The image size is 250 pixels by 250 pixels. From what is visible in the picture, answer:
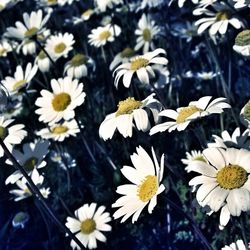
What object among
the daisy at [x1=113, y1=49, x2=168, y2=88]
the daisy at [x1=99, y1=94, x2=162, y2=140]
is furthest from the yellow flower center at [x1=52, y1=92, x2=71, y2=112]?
the daisy at [x1=99, y1=94, x2=162, y2=140]

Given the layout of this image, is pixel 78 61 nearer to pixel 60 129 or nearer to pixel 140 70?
pixel 60 129

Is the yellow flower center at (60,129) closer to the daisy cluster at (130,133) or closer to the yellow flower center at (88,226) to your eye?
the daisy cluster at (130,133)

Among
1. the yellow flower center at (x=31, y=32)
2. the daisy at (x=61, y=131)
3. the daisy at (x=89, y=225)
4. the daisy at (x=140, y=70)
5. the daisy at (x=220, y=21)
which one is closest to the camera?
the daisy at (x=140, y=70)

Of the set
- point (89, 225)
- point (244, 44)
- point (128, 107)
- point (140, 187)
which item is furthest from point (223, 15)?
point (140, 187)

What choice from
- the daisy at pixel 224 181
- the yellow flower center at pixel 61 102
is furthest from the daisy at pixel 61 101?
the daisy at pixel 224 181

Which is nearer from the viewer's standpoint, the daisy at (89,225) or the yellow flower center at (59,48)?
the daisy at (89,225)

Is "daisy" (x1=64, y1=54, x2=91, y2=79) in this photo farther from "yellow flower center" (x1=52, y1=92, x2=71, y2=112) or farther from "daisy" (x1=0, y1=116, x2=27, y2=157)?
"daisy" (x1=0, y1=116, x2=27, y2=157)
